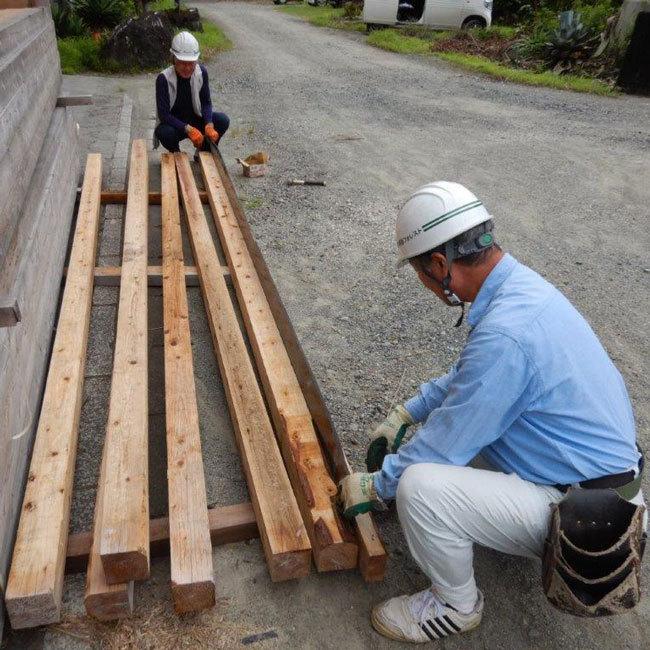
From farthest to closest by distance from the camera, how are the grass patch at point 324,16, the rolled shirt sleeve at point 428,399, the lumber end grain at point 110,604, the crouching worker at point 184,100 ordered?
the grass patch at point 324,16 → the crouching worker at point 184,100 → the rolled shirt sleeve at point 428,399 → the lumber end grain at point 110,604

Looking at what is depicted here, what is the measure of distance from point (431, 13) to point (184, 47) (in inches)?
573

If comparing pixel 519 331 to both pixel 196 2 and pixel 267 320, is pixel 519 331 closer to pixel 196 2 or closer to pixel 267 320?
pixel 267 320

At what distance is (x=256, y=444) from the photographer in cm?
268

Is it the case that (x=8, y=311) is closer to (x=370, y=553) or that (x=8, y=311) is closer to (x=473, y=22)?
(x=370, y=553)

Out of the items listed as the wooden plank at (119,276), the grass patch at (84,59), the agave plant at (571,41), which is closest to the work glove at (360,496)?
the wooden plank at (119,276)

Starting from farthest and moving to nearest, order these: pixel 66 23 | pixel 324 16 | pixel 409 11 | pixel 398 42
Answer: pixel 324 16 → pixel 409 11 → pixel 398 42 → pixel 66 23

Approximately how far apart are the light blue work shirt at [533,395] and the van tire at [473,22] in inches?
723

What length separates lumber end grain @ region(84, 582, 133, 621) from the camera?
2023 millimetres

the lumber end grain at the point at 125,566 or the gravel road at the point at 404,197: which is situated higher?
the lumber end grain at the point at 125,566

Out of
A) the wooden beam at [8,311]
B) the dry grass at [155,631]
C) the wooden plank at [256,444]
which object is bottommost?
the dry grass at [155,631]

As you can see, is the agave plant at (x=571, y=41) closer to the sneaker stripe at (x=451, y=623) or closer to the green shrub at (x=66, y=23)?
the green shrub at (x=66, y=23)

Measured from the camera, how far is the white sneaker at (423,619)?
2129mm

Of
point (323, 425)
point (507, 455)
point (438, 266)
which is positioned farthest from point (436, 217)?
point (323, 425)

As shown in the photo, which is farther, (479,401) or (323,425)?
(323,425)
